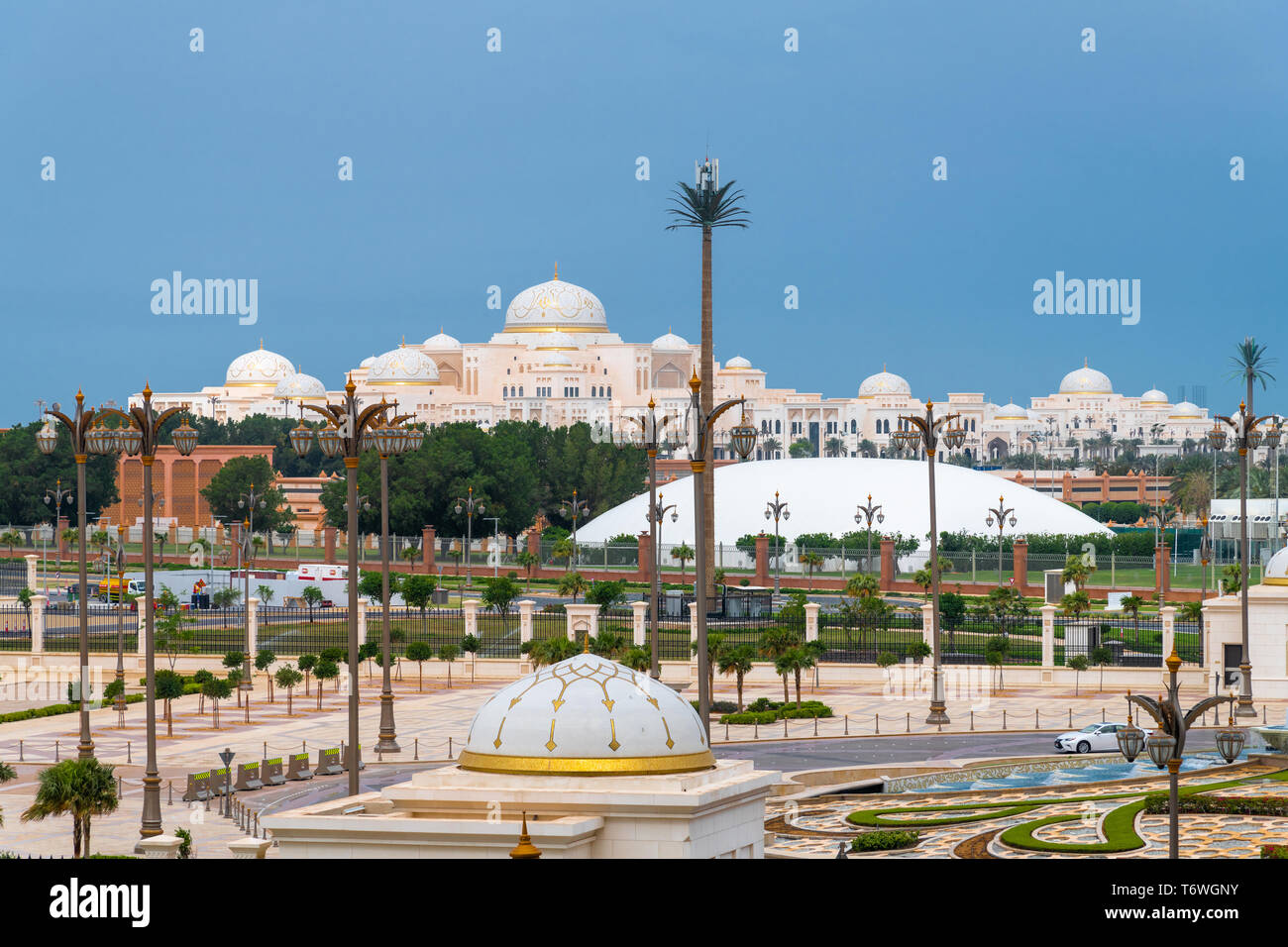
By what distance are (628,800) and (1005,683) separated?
118 feet

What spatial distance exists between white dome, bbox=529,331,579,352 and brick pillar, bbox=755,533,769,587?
90.8m

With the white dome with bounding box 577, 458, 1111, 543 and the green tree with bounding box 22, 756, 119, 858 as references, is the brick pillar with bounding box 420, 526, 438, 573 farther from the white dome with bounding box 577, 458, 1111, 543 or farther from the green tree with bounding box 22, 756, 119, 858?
the green tree with bounding box 22, 756, 119, 858

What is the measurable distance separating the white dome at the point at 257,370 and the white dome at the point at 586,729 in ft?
584

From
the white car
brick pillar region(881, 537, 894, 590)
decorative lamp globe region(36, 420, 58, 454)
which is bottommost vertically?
the white car

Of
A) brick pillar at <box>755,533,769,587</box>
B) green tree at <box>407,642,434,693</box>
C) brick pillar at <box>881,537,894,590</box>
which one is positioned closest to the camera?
green tree at <box>407,642,434,693</box>

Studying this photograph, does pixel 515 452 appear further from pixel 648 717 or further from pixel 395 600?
pixel 648 717

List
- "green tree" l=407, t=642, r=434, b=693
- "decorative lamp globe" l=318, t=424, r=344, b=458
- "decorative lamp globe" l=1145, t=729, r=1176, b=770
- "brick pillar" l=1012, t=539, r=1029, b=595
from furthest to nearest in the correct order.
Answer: "brick pillar" l=1012, t=539, r=1029, b=595
"green tree" l=407, t=642, r=434, b=693
"decorative lamp globe" l=318, t=424, r=344, b=458
"decorative lamp globe" l=1145, t=729, r=1176, b=770

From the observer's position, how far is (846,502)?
328ft

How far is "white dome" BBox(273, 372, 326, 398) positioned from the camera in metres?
171

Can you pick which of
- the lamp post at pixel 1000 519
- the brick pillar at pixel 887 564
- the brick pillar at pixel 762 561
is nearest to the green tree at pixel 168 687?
the lamp post at pixel 1000 519

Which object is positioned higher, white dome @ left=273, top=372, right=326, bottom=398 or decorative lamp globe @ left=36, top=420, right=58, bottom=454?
white dome @ left=273, top=372, right=326, bottom=398

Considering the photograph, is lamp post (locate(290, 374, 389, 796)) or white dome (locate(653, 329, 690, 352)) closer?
lamp post (locate(290, 374, 389, 796))

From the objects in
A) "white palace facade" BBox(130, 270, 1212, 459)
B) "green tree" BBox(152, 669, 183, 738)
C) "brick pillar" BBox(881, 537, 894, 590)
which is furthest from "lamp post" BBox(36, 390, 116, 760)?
"white palace facade" BBox(130, 270, 1212, 459)

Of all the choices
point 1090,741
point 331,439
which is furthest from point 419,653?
point 331,439
